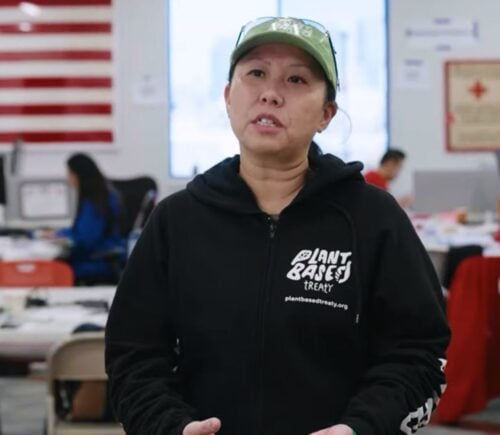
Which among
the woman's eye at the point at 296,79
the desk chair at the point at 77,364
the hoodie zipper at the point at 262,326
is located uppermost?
the woman's eye at the point at 296,79

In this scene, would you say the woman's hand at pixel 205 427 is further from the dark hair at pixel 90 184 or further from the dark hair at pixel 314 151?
the dark hair at pixel 90 184

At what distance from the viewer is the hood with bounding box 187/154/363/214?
1479 millimetres

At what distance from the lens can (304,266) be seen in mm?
1438

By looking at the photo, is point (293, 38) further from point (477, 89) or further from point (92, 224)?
point (477, 89)

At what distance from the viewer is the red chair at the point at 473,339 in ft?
16.0

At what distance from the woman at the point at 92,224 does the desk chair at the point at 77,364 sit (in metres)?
3.64

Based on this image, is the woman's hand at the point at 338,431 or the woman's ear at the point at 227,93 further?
the woman's ear at the point at 227,93

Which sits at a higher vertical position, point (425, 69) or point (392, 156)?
point (425, 69)

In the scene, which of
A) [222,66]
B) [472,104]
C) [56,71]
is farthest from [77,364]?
[472,104]

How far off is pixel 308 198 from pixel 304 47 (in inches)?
8.5

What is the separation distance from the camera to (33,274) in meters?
4.84

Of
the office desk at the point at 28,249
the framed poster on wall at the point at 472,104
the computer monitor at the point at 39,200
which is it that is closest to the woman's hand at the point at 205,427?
the office desk at the point at 28,249

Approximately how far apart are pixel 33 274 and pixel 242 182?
3500 mm

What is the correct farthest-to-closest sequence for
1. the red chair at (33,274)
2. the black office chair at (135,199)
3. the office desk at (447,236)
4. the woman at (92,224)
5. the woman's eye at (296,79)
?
the black office chair at (135,199) < the woman at (92,224) < the office desk at (447,236) < the red chair at (33,274) < the woman's eye at (296,79)
